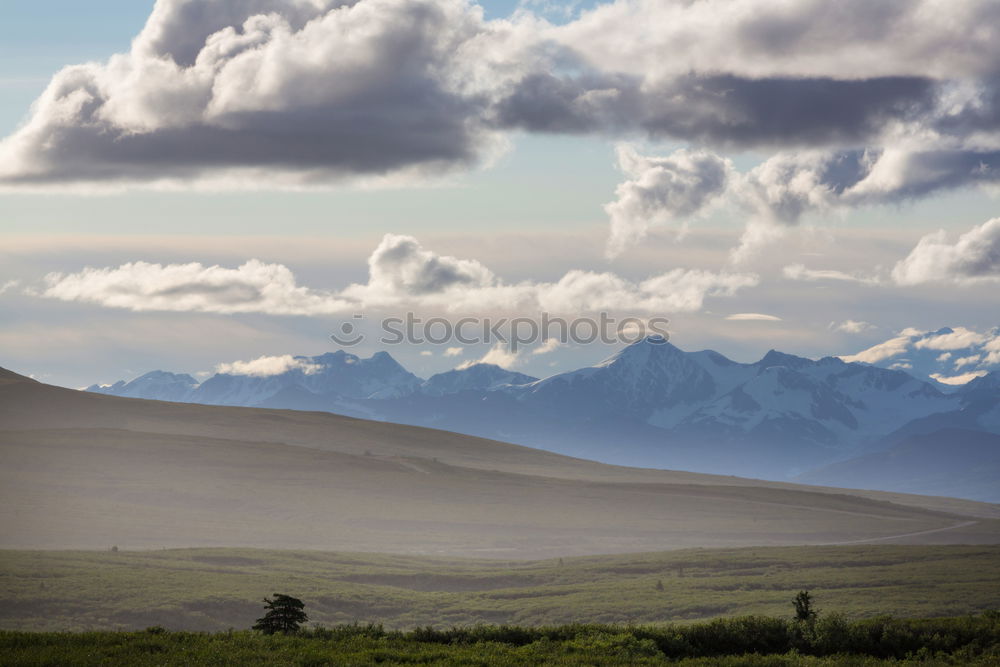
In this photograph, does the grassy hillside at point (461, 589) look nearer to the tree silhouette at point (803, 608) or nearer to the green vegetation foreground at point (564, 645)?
the tree silhouette at point (803, 608)

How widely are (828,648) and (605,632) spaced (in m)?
8.82

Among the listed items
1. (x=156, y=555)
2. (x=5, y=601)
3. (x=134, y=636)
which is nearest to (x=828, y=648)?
(x=134, y=636)

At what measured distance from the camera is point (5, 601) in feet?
431

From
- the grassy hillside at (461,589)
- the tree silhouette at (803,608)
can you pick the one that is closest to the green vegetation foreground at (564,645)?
the tree silhouette at (803,608)

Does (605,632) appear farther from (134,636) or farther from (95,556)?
(95,556)

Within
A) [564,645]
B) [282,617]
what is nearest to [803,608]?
[564,645]

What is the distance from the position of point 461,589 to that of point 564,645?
137836 millimetres

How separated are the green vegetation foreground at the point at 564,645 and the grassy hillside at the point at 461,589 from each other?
89.7m

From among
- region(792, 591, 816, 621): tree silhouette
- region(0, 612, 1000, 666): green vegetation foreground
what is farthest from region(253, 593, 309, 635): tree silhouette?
region(792, 591, 816, 621): tree silhouette

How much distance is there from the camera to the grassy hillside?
131 metres

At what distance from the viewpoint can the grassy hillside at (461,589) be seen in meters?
131

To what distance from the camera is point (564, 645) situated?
128 feet

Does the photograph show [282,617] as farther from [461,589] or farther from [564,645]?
[461,589]

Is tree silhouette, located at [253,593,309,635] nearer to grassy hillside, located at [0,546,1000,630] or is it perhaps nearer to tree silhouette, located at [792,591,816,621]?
tree silhouette, located at [792,591,816,621]
